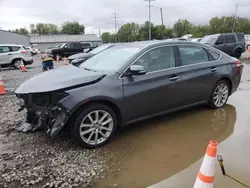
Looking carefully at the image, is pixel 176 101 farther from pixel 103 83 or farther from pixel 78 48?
pixel 78 48

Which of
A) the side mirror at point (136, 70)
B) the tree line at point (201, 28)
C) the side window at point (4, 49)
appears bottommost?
the side mirror at point (136, 70)

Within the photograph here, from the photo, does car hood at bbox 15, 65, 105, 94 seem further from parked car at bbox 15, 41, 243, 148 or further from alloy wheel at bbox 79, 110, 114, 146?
alloy wheel at bbox 79, 110, 114, 146

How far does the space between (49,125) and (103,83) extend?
3.39 feet

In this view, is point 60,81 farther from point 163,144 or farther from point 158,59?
point 163,144

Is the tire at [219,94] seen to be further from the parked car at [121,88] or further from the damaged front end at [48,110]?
the damaged front end at [48,110]

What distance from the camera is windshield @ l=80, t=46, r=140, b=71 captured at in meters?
4.02

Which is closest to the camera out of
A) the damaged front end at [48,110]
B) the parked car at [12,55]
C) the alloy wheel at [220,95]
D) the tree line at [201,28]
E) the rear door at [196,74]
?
the damaged front end at [48,110]

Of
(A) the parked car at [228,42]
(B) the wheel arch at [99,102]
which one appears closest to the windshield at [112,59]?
(B) the wheel arch at [99,102]

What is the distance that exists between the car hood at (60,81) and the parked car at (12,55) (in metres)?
13.1

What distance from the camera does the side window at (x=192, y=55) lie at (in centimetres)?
452

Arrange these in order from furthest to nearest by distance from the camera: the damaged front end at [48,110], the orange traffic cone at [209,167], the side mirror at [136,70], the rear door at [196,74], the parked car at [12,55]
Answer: the parked car at [12,55] → the rear door at [196,74] → the side mirror at [136,70] → the damaged front end at [48,110] → the orange traffic cone at [209,167]

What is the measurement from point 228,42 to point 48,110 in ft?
49.0

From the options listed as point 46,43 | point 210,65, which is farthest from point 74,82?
point 46,43

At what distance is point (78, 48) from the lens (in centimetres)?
2427
